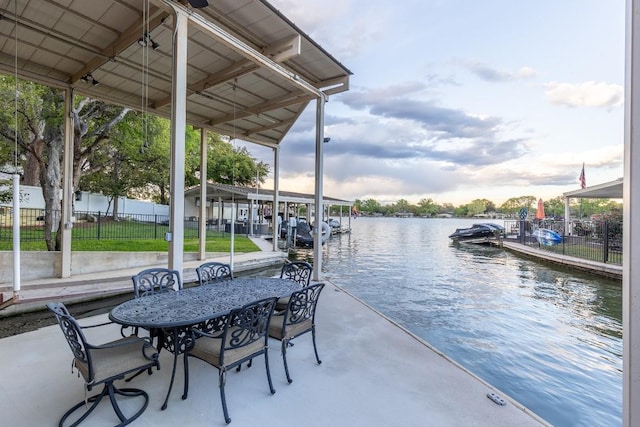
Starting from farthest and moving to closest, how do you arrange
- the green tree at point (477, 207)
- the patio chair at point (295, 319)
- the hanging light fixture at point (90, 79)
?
the green tree at point (477, 207)
the hanging light fixture at point (90, 79)
the patio chair at point (295, 319)

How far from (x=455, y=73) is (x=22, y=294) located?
12.2 metres

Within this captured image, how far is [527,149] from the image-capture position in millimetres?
15352

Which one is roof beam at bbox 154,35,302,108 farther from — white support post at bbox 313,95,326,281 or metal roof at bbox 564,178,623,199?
metal roof at bbox 564,178,623,199

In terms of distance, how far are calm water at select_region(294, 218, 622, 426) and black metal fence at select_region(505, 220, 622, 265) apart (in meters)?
1.73

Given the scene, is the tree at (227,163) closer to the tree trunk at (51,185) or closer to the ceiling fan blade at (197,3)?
the tree trunk at (51,185)

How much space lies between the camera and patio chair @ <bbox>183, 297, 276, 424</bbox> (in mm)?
2113

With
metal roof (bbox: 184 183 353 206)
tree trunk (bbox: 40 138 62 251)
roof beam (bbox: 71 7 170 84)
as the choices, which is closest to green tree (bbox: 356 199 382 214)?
metal roof (bbox: 184 183 353 206)

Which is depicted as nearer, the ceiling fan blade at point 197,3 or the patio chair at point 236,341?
the patio chair at point 236,341

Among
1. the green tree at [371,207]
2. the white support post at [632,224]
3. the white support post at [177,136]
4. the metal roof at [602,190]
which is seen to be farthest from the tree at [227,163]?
the green tree at [371,207]

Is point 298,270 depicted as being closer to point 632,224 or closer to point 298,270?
point 298,270

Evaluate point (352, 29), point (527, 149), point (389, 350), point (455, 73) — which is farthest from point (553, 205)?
point (389, 350)

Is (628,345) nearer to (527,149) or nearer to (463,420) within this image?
(463,420)

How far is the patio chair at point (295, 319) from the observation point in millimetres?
2609

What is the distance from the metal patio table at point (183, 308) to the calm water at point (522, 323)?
2812 millimetres
